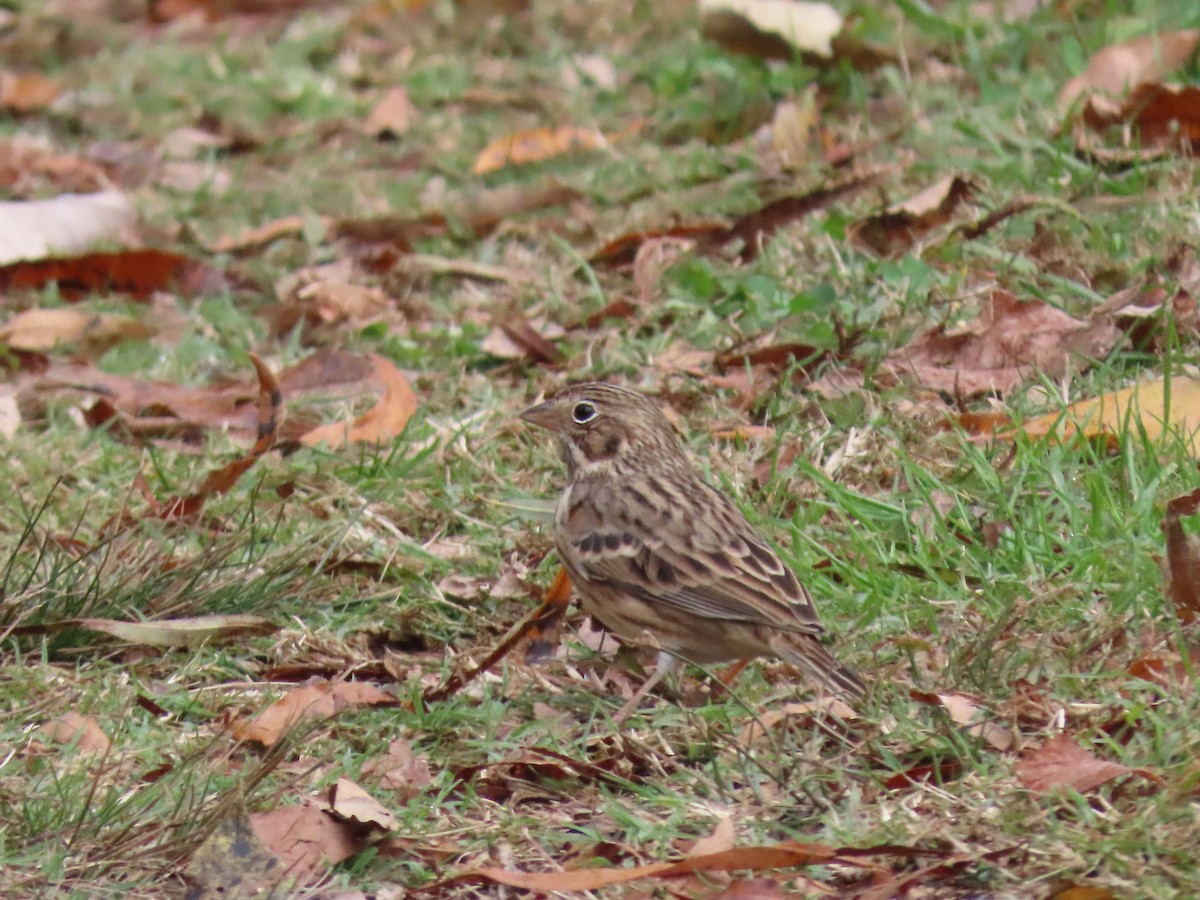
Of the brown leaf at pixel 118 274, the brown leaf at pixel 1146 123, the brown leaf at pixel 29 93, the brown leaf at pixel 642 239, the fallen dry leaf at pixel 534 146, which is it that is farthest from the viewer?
the brown leaf at pixel 29 93

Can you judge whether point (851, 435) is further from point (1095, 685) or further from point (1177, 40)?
point (1177, 40)

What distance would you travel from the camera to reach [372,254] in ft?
30.0

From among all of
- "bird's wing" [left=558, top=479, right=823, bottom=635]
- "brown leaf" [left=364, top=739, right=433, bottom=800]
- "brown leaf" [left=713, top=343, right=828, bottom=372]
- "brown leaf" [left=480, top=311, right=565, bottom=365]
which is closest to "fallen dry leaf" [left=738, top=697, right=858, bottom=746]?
"bird's wing" [left=558, top=479, right=823, bottom=635]

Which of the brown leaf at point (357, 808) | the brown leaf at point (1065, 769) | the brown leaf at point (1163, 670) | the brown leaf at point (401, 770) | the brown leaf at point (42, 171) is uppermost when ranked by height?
the brown leaf at point (1065, 769)

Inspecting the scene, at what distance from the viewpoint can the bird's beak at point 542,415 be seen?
6.35 meters

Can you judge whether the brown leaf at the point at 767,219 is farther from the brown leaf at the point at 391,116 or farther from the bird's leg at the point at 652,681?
the bird's leg at the point at 652,681

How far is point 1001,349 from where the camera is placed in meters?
6.70

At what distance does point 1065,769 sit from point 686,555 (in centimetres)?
157

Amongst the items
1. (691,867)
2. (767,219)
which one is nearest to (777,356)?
(767,219)

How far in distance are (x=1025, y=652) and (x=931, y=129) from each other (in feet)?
15.1

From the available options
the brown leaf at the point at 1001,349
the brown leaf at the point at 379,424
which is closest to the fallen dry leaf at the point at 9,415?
the brown leaf at the point at 379,424

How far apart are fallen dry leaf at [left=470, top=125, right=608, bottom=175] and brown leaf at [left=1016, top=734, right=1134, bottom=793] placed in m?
6.26

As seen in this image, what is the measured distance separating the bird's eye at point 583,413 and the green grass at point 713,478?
0.45 metres

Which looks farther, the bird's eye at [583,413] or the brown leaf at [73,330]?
the brown leaf at [73,330]
